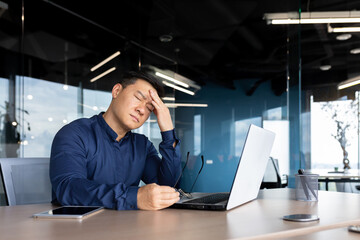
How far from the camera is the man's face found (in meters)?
1.84

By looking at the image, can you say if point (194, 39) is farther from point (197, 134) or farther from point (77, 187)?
point (77, 187)

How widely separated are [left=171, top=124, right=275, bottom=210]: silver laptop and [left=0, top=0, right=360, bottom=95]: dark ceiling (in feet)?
12.3

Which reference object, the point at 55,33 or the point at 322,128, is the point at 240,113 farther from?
the point at 55,33

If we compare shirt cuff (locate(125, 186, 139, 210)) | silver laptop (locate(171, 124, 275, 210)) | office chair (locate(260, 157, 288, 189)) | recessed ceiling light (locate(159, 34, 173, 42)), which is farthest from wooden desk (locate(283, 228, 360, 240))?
recessed ceiling light (locate(159, 34, 173, 42))

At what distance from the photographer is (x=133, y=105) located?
1.86m

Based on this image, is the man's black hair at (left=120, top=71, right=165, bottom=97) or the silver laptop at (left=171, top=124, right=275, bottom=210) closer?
the silver laptop at (left=171, top=124, right=275, bottom=210)

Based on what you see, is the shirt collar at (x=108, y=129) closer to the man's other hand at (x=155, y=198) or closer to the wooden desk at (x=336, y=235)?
the man's other hand at (x=155, y=198)

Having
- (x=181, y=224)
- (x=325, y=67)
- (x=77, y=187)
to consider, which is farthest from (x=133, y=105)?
(x=325, y=67)

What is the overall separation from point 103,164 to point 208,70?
3924 mm

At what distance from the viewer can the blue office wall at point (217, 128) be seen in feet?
17.1

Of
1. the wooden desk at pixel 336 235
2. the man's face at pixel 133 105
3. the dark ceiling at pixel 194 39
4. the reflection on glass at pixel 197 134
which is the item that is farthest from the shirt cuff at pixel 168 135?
the reflection on glass at pixel 197 134

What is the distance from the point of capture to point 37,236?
2.99 feet

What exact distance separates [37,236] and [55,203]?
65 centimetres

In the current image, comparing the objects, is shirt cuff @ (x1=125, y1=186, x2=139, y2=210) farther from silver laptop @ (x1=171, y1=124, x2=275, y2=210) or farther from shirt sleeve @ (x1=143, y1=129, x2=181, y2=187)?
shirt sleeve @ (x1=143, y1=129, x2=181, y2=187)
